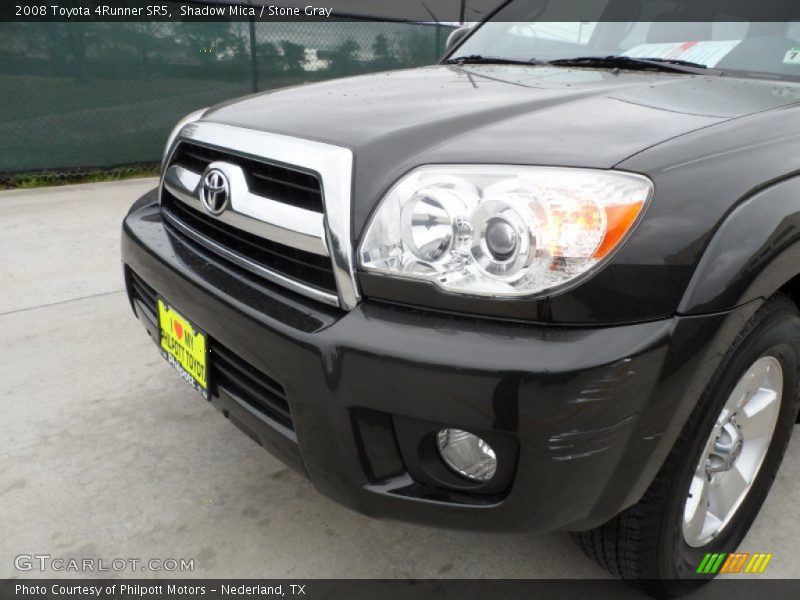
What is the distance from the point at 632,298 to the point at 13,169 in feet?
21.4

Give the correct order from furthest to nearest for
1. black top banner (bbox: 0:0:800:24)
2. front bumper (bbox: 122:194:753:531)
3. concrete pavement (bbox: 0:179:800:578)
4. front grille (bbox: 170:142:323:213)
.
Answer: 1. black top banner (bbox: 0:0:800:24)
2. concrete pavement (bbox: 0:179:800:578)
3. front grille (bbox: 170:142:323:213)
4. front bumper (bbox: 122:194:753:531)

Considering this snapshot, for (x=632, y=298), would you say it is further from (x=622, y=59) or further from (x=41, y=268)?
(x=41, y=268)

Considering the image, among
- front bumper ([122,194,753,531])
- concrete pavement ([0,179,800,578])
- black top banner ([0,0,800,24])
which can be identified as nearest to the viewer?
front bumper ([122,194,753,531])

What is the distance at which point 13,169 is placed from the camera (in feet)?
20.7

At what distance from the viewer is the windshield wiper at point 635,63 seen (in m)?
2.08

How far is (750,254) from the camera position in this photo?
1.32 metres

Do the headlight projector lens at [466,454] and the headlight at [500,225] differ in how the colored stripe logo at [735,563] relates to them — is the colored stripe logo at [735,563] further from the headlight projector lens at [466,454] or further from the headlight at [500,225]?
the headlight at [500,225]

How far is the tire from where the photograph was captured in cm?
142

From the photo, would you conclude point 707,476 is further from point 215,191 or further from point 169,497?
point 169,497

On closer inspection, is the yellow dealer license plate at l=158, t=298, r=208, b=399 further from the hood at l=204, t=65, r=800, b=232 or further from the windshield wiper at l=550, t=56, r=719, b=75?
the windshield wiper at l=550, t=56, r=719, b=75

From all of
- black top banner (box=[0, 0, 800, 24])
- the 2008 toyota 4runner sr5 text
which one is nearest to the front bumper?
the 2008 toyota 4runner sr5 text

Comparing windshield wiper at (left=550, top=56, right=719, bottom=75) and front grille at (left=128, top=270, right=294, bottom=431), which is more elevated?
windshield wiper at (left=550, top=56, right=719, bottom=75)

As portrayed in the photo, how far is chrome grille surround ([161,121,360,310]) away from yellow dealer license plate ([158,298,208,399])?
0.70 feet

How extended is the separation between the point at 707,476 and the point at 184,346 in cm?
138
